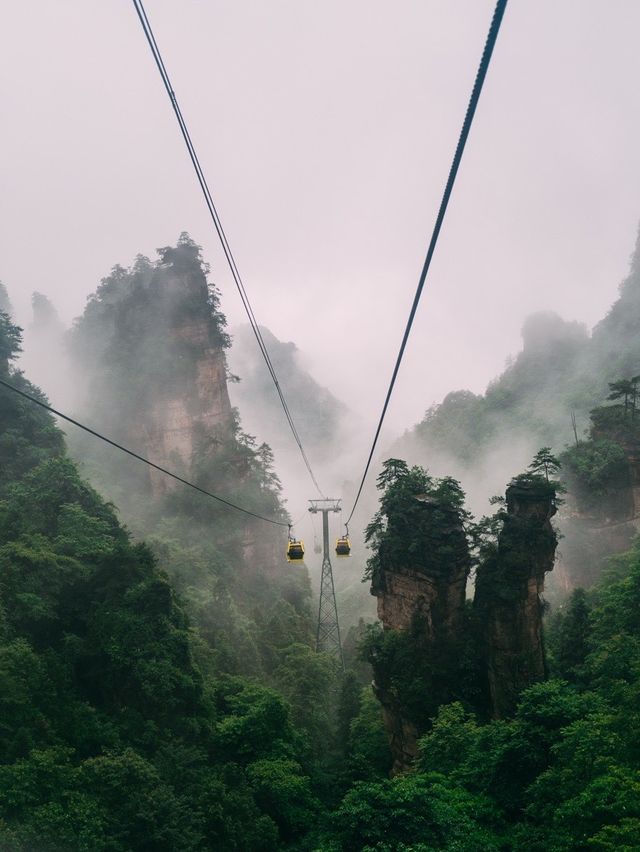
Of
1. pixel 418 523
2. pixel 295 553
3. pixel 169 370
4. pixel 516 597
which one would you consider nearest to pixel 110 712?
pixel 295 553

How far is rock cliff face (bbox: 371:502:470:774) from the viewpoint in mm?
23297

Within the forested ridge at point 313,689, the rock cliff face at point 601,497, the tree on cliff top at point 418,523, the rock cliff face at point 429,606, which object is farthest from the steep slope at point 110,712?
the rock cliff face at point 601,497

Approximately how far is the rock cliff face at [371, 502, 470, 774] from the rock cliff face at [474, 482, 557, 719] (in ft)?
3.68

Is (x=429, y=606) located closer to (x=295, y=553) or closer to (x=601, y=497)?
(x=295, y=553)

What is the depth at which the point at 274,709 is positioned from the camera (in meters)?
21.1

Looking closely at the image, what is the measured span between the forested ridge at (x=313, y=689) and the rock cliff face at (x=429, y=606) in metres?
0.10

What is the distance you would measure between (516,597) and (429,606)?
366cm

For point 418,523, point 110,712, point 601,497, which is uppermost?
point 601,497

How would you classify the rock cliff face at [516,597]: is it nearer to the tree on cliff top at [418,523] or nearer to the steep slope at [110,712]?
the tree on cliff top at [418,523]

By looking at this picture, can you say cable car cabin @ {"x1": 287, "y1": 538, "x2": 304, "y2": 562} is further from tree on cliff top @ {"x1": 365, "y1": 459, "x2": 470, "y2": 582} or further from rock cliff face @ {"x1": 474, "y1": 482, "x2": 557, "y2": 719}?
rock cliff face @ {"x1": 474, "y1": 482, "x2": 557, "y2": 719}

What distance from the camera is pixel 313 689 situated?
30.0 m

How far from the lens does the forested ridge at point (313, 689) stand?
12547 millimetres

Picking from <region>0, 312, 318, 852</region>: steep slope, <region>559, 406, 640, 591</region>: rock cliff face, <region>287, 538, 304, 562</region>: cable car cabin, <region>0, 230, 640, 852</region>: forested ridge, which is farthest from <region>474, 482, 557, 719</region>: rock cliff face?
<region>559, 406, 640, 591</region>: rock cliff face

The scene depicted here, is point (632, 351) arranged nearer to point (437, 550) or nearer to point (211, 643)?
point (437, 550)
